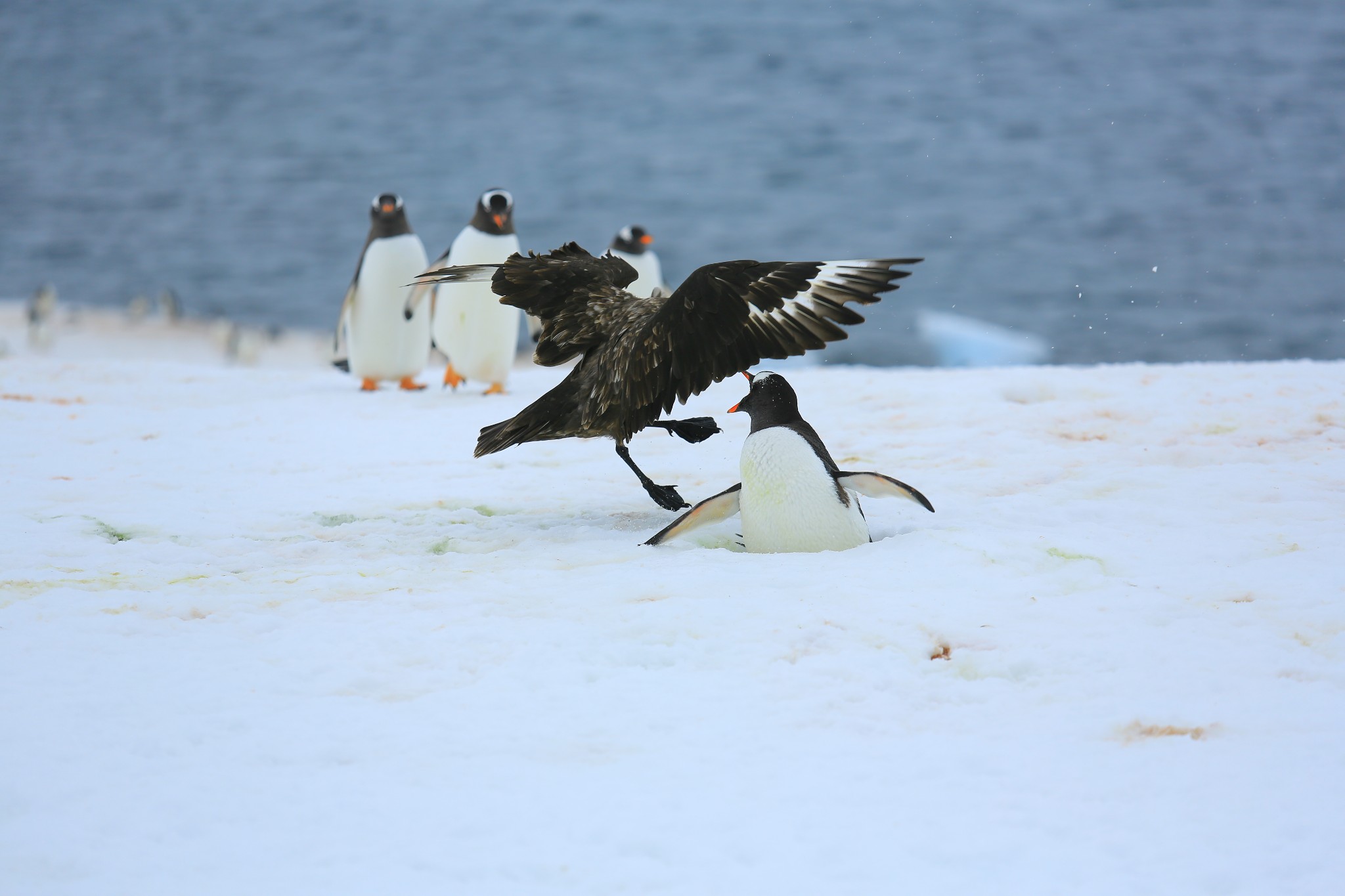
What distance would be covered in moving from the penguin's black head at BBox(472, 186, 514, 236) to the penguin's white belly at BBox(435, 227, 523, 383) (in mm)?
43

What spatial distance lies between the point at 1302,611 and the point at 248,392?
537 cm

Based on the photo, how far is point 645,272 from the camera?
8055mm

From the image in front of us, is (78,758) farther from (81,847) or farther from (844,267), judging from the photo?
(844,267)

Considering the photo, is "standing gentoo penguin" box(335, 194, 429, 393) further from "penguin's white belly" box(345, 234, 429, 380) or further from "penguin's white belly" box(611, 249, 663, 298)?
"penguin's white belly" box(611, 249, 663, 298)

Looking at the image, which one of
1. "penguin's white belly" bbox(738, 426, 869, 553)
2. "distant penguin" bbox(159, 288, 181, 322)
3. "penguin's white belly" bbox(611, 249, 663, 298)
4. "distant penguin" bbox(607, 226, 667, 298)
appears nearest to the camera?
"penguin's white belly" bbox(738, 426, 869, 553)

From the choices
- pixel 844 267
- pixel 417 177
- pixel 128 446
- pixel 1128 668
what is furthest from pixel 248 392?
pixel 417 177

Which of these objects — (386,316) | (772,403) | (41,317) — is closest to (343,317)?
(386,316)

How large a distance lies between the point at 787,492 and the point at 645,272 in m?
5.46

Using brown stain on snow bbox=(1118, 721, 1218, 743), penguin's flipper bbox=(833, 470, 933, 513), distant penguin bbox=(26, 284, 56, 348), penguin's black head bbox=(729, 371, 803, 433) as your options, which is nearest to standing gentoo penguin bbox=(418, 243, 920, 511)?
penguin's black head bbox=(729, 371, 803, 433)

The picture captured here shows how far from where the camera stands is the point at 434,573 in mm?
2678

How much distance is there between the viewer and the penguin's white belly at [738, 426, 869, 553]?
2793 millimetres

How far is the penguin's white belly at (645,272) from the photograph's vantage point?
24.8 ft

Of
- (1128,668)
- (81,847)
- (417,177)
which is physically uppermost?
(417,177)

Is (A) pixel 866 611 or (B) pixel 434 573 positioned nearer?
(A) pixel 866 611
